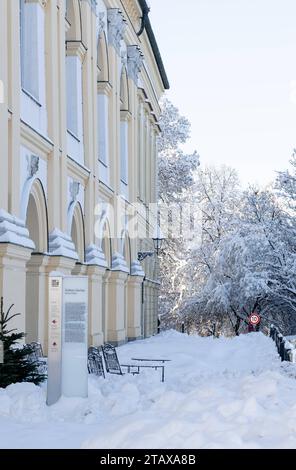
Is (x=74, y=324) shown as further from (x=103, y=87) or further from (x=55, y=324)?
(x=103, y=87)

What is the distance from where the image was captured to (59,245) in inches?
704

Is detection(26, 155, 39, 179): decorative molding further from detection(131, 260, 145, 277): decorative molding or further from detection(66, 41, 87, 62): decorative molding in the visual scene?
detection(131, 260, 145, 277): decorative molding

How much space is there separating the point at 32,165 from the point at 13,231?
2996 mm

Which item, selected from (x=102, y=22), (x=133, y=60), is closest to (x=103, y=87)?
(x=102, y=22)

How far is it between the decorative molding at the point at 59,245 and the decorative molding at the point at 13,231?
283cm

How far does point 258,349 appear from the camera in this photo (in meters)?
25.0

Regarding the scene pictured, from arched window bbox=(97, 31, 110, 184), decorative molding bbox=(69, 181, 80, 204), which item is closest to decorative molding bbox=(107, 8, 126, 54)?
arched window bbox=(97, 31, 110, 184)

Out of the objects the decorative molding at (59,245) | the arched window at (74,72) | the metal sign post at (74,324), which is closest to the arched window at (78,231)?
the arched window at (74,72)

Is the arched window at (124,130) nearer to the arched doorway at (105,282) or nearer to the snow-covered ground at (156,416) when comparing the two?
the arched doorway at (105,282)

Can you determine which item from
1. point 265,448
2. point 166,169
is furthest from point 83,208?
point 166,169

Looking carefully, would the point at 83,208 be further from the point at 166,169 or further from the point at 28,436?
the point at 166,169

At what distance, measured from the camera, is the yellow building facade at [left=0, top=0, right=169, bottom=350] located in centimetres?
1506

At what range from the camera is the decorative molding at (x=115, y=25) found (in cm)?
2781

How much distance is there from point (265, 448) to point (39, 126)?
12.2 meters
